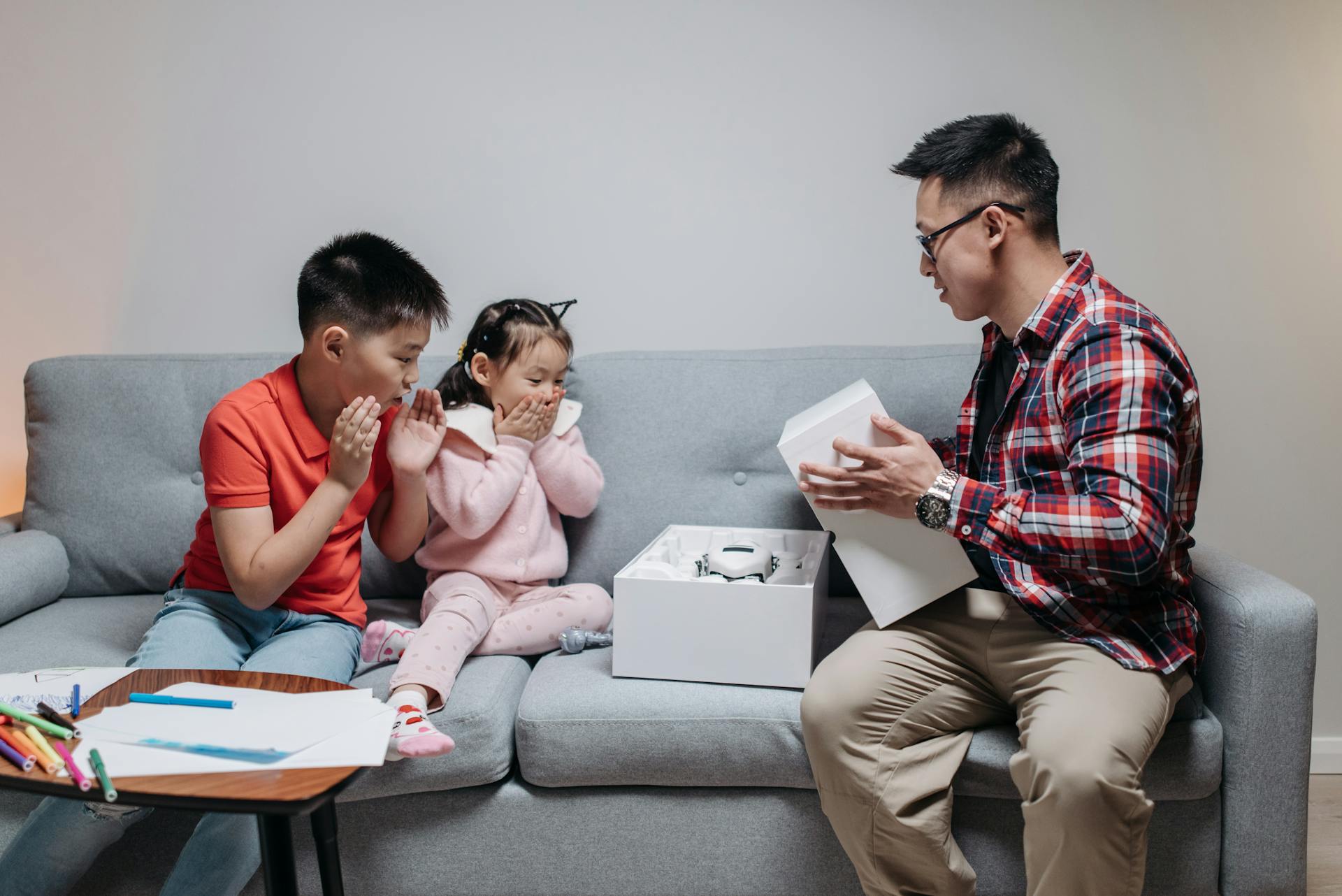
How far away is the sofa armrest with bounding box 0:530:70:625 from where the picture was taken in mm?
1773

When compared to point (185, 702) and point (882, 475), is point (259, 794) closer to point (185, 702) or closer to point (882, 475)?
point (185, 702)

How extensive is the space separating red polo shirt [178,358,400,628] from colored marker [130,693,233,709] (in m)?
0.48

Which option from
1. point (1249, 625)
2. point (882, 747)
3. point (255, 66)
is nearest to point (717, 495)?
point (882, 747)

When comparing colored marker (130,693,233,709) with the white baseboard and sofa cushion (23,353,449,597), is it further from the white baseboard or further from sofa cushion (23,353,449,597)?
the white baseboard

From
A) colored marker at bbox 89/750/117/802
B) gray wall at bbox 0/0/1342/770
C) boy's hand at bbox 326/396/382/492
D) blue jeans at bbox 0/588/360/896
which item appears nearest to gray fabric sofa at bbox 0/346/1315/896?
blue jeans at bbox 0/588/360/896

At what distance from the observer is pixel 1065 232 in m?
2.14

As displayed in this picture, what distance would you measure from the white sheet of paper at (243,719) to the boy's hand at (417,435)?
628mm

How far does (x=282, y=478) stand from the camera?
1523mm

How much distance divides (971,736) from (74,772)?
110 centimetres

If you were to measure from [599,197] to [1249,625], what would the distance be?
61.6 inches

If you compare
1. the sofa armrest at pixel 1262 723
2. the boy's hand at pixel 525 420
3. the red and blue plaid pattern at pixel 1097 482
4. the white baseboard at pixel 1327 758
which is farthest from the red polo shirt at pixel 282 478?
the white baseboard at pixel 1327 758

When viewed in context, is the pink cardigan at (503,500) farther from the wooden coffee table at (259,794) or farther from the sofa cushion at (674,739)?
the wooden coffee table at (259,794)

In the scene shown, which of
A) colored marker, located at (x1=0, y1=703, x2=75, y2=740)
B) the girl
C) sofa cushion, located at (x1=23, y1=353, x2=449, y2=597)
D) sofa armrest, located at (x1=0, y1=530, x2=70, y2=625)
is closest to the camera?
colored marker, located at (x1=0, y1=703, x2=75, y2=740)

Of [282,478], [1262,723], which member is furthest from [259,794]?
[1262,723]
